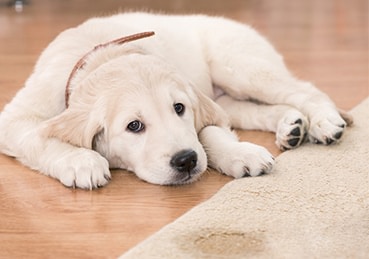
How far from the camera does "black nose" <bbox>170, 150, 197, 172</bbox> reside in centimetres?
212

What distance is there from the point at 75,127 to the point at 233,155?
500mm

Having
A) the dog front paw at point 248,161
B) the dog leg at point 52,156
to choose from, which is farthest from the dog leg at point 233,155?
the dog leg at point 52,156

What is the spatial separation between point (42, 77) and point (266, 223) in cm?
100

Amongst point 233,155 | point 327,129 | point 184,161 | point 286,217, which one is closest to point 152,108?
point 184,161

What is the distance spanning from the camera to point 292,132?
2.52 metres

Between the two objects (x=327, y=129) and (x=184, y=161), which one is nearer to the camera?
(x=184, y=161)

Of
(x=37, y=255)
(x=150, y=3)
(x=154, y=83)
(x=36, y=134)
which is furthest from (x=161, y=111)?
(x=150, y=3)

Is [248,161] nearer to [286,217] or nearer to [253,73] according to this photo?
[286,217]

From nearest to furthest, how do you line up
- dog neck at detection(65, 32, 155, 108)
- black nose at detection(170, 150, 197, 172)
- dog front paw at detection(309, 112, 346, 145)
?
black nose at detection(170, 150, 197, 172), dog neck at detection(65, 32, 155, 108), dog front paw at detection(309, 112, 346, 145)

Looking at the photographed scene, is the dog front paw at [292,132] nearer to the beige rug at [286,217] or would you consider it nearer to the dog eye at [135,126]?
the beige rug at [286,217]

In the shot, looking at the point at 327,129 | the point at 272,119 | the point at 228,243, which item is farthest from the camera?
the point at 272,119

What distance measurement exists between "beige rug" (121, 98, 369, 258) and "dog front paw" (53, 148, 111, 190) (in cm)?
35

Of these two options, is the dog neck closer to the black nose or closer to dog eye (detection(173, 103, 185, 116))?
dog eye (detection(173, 103, 185, 116))

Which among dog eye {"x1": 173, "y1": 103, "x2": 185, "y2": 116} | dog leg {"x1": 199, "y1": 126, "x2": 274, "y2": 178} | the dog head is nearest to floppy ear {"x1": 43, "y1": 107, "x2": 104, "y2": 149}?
the dog head
